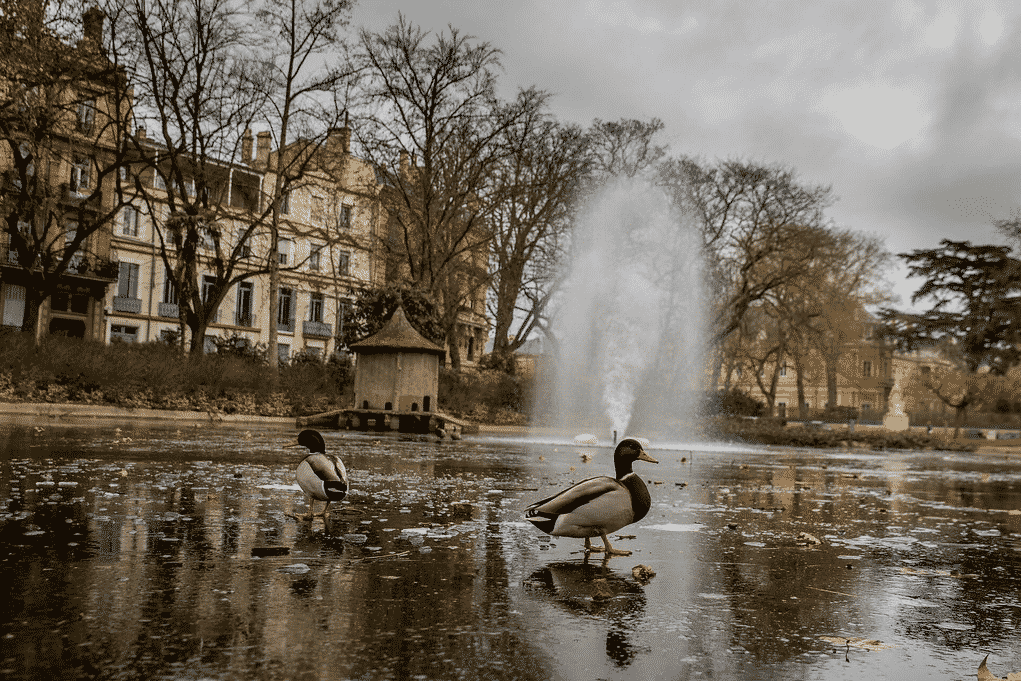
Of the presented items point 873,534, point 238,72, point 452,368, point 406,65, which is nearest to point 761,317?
point 452,368

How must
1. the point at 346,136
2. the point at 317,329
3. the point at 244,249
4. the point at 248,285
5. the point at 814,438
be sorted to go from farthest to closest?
the point at 317,329 → the point at 248,285 → the point at 814,438 → the point at 346,136 → the point at 244,249

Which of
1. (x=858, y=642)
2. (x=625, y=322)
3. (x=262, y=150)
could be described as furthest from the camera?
(x=262, y=150)

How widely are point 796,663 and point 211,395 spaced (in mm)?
25457

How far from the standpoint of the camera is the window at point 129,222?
53.4 m

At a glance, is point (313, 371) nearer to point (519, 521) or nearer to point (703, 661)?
point (519, 521)

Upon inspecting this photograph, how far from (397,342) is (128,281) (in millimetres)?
35935

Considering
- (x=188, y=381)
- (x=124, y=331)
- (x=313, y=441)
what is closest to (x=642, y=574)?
(x=313, y=441)

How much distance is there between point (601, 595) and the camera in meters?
4.17

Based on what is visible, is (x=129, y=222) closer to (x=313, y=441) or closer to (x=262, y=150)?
(x=262, y=150)

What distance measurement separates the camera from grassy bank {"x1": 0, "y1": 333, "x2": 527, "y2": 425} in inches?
895

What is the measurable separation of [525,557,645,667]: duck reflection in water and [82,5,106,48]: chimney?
23315 millimetres

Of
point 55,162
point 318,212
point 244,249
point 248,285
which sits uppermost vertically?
point 318,212

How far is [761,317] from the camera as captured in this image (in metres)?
57.3

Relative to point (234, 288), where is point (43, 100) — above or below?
below
